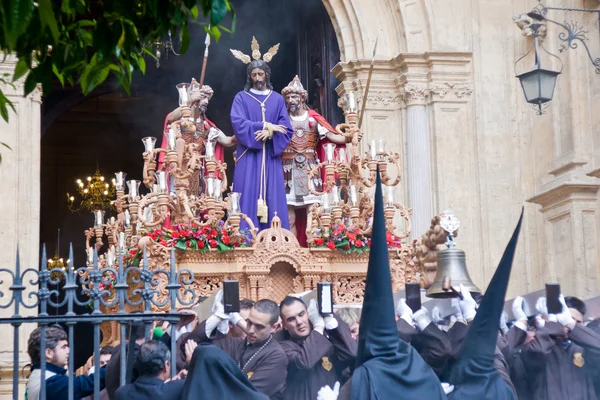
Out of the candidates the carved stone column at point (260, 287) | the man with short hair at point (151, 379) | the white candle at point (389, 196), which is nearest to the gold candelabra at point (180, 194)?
the carved stone column at point (260, 287)

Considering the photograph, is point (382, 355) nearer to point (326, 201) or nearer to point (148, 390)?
point (148, 390)

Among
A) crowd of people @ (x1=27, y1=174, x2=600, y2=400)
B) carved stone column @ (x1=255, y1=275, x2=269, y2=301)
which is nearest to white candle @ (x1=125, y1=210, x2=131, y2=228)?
carved stone column @ (x1=255, y1=275, x2=269, y2=301)

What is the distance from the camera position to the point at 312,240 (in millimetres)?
12008

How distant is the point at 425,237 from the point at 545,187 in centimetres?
381

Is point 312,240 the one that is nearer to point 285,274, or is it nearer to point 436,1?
point 285,274

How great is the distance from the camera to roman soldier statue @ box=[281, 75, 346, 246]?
13.3 m

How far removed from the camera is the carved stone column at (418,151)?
15.6 m

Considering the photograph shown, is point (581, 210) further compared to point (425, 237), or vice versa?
point (581, 210)

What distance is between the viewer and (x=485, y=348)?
6766mm

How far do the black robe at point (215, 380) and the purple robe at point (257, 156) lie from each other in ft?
19.8

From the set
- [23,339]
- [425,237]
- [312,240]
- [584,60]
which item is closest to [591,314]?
[425,237]

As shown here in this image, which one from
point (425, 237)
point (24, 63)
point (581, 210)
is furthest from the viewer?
point (581, 210)

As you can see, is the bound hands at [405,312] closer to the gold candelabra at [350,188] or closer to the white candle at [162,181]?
the gold candelabra at [350,188]

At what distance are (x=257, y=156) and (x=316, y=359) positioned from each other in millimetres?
Answer: 4719
